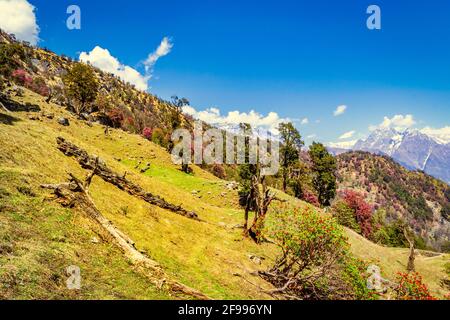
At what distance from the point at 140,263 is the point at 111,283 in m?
2.57

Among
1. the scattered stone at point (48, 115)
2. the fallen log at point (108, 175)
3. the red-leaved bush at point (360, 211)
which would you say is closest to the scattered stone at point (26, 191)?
the fallen log at point (108, 175)

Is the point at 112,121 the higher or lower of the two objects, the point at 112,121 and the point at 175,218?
the higher

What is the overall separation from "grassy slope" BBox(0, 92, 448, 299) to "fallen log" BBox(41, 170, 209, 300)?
1.77ft

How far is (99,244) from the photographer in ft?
55.6

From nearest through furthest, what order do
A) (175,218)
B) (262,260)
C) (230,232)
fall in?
1. (262,260)
2. (175,218)
3. (230,232)

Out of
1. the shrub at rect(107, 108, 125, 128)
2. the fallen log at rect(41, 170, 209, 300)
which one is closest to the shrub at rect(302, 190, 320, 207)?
the shrub at rect(107, 108, 125, 128)

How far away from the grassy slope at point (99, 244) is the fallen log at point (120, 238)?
0.54m

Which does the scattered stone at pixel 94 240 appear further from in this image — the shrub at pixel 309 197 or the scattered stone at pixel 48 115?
the shrub at pixel 309 197

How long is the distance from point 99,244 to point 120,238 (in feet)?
4.24

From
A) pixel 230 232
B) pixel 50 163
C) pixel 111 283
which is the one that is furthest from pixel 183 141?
pixel 111 283

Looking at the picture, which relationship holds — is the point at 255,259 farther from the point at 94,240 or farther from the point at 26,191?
the point at 26,191

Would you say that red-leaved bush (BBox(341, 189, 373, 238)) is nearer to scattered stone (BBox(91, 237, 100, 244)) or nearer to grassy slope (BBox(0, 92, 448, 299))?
grassy slope (BBox(0, 92, 448, 299))
